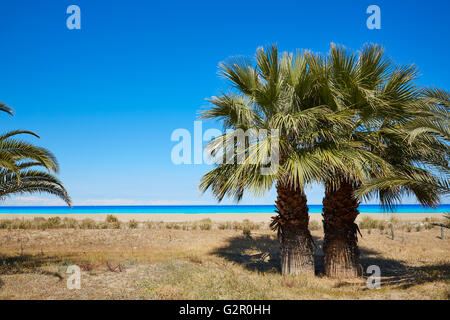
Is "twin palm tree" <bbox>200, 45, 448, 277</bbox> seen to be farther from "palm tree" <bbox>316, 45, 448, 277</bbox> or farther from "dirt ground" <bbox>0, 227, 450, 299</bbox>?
"dirt ground" <bbox>0, 227, 450, 299</bbox>

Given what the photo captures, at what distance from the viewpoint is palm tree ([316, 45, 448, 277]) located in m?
7.46

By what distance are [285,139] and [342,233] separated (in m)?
3.07

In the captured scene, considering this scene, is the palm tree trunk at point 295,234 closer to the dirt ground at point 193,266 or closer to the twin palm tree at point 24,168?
the dirt ground at point 193,266

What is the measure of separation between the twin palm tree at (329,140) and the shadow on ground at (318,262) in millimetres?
1386

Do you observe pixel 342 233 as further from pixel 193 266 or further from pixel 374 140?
pixel 193 266

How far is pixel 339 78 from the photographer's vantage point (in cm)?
816

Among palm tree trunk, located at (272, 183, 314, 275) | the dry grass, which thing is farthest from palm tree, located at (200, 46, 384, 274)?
the dry grass

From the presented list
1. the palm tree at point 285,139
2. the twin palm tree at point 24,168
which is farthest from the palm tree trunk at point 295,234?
the twin palm tree at point 24,168

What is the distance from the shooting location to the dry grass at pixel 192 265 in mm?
6691

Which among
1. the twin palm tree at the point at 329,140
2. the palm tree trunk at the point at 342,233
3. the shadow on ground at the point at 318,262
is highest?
the twin palm tree at the point at 329,140

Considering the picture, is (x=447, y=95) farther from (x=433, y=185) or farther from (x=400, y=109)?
(x=433, y=185)

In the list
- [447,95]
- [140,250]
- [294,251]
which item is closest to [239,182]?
[294,251]
